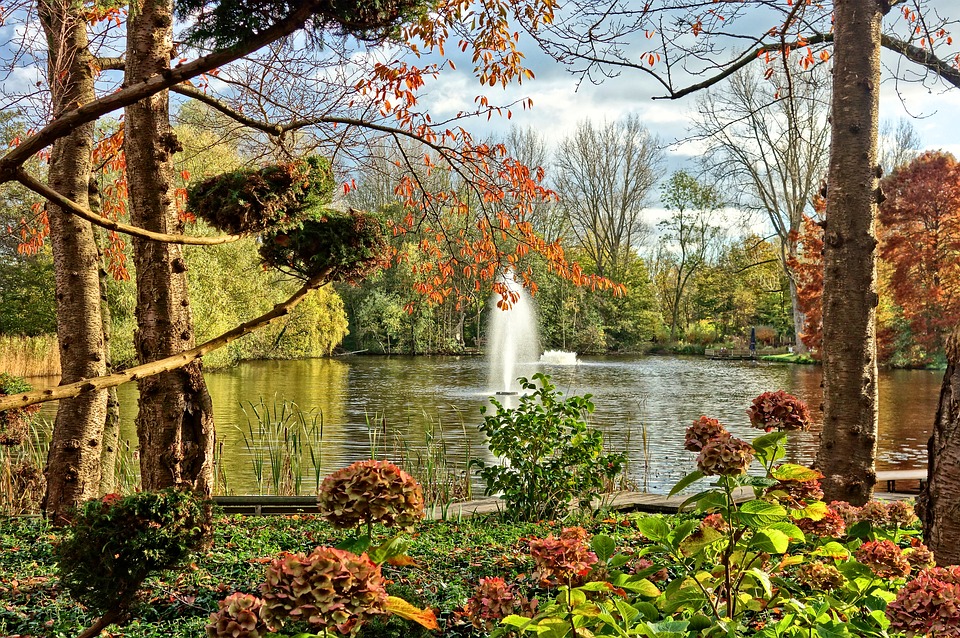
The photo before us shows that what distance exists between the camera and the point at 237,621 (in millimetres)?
1095

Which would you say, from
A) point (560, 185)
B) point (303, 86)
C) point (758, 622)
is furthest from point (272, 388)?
point (560, 185)

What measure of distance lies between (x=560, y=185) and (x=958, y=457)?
2746 cm

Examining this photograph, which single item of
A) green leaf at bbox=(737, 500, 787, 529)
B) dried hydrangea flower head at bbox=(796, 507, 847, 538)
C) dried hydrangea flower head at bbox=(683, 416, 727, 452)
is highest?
dried hydrangea flower head at bbox=(683, 416, 727, 452)

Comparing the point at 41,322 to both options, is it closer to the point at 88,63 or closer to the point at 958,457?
the point at 88,63

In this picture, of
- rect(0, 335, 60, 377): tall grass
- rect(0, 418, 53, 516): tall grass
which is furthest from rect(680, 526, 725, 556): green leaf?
rect(0, 335, 60, 377): tall grass

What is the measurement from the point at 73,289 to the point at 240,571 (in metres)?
2.01

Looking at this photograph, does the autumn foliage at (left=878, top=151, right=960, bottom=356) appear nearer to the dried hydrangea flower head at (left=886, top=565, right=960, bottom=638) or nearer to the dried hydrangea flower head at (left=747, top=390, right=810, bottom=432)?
the dried hydrangea flower head at (left=747, top=390, right=810, bottom=432)

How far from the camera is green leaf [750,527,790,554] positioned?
4.43 feet

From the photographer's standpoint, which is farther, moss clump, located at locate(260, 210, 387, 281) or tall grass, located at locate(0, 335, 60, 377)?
tall grass, located at locate(0, 335, 60, 377)

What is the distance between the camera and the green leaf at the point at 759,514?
1.38 m

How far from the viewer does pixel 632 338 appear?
31406mm

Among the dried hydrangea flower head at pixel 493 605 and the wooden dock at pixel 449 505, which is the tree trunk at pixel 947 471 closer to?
the dried hydrangea flower head at pixel 493 605

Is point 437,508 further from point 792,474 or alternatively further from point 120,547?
point 792,474

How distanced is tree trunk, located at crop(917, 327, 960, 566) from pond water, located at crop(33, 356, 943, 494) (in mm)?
2649
